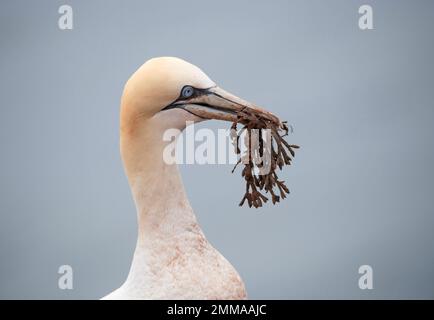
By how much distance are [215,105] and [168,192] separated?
0.49m

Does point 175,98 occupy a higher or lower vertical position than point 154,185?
higher

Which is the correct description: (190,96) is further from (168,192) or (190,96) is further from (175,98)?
(168,192)

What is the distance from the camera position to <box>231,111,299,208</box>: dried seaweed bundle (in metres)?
6.88

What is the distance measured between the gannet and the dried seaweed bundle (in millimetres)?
63

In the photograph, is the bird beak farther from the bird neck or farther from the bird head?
the bird neck

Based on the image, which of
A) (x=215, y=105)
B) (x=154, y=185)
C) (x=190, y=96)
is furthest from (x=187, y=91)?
(x=154, y=185)

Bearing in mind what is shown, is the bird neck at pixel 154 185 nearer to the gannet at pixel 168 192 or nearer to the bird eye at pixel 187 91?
the gannet at pixel 168 192

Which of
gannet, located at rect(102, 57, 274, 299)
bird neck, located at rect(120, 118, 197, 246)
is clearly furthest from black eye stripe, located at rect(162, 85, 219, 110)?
bird neck, located at rect(120, 118, 197, 246)

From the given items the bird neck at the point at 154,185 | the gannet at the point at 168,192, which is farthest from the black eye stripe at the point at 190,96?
the bird neck at the point at 154,185

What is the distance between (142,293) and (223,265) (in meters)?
0.44

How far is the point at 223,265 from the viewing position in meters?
7.08

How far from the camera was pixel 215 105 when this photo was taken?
7.00 meters
